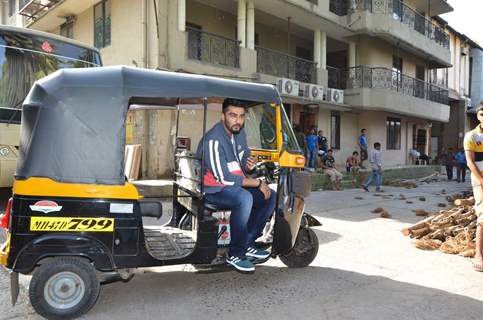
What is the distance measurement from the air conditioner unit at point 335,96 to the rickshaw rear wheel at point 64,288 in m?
15.0

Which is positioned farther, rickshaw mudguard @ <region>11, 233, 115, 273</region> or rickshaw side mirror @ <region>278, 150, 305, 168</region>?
rickshaw side mirror @ <region>278, 150, 305, 168</region>

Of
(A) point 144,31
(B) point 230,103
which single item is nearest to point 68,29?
(A) point 144,31

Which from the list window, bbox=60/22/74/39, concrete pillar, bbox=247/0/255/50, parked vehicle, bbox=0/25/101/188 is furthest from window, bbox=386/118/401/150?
parked vehicle, bbox=0/25/101/188

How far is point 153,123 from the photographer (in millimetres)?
12242

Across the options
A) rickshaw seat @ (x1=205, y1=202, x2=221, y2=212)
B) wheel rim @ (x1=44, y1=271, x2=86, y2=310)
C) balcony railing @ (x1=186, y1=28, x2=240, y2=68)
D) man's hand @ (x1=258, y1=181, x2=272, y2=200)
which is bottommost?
wheel rim @ (x1=44, y1=271, x2=86, y2=310)

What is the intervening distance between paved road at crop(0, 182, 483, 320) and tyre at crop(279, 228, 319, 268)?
114 mm

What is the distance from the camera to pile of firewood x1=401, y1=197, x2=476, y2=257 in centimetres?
595

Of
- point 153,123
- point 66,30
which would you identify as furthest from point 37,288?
point 66,30

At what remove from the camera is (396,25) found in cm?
1931

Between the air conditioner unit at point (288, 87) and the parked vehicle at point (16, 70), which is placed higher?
the air conditioner unit at point (288, 87)

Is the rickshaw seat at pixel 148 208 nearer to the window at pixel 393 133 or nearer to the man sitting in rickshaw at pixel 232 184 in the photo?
the man sitting in rickshaw at pixel 232 184

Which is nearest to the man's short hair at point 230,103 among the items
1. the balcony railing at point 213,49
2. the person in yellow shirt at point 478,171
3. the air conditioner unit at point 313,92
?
the person in yellow shirt at point 478,171

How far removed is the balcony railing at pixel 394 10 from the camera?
18.6 meters

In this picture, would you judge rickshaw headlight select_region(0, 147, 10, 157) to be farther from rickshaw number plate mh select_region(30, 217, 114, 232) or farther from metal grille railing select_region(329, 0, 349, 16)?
metal grille railing select_region(329, 0, 349, 16)
